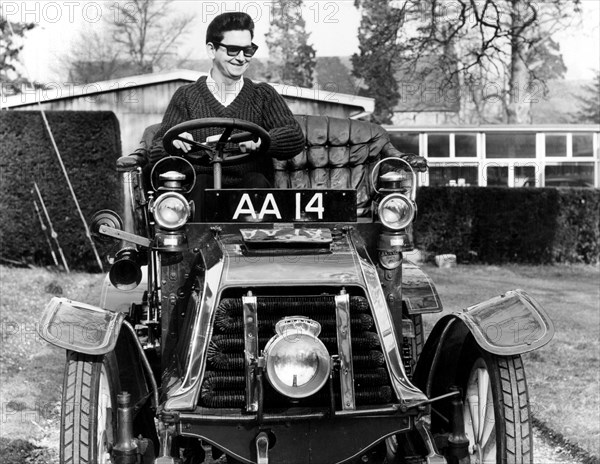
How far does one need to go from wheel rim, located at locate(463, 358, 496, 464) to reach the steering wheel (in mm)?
1461

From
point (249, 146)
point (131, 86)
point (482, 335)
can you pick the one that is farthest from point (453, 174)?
point (482, 335)

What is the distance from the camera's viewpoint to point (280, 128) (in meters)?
4.49

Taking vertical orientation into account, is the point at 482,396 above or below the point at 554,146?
below

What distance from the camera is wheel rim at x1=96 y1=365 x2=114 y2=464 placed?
347 cm

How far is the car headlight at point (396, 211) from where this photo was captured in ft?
12.0

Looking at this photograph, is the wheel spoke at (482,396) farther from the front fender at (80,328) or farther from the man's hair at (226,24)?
the man's hair at (226,24)

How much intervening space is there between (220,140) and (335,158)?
217cm

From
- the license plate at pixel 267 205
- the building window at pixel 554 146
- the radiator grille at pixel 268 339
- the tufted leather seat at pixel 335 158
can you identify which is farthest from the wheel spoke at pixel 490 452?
the building window at pixel 554 146

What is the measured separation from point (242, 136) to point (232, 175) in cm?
48

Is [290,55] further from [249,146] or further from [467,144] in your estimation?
[249,146]

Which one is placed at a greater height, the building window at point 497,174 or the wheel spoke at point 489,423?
the building window at point 497,174

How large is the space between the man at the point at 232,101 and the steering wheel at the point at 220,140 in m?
0.21

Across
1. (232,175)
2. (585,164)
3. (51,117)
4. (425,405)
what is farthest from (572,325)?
(585,164)

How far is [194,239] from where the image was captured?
147 inches
